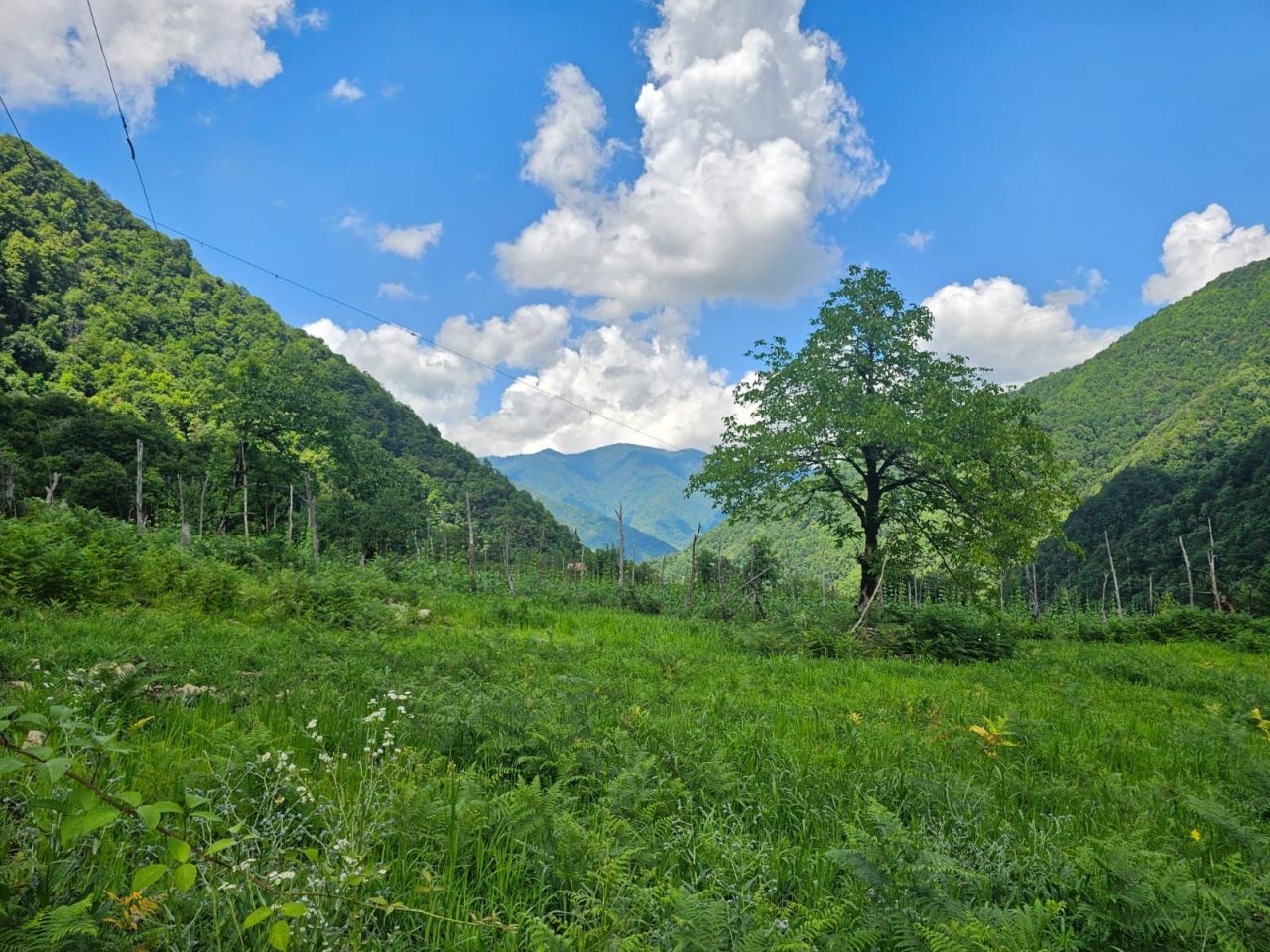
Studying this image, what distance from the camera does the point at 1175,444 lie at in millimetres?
81000

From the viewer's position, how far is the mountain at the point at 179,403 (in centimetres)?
3256

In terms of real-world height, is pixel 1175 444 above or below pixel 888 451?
above

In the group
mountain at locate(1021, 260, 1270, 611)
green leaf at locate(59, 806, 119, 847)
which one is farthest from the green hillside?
green leaf at locate(59, 806, 119, 847)

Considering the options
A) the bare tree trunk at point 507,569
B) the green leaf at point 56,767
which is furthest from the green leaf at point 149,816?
the bare tree trunk at point 507,569

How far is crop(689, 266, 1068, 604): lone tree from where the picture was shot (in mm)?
→ 13422

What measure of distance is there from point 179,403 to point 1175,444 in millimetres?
123710

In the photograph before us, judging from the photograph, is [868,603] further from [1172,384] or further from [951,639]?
[1172,384]

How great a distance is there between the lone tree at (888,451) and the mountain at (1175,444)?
2413 millimetres

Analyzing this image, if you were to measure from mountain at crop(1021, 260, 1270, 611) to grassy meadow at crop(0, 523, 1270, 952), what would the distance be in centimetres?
1197

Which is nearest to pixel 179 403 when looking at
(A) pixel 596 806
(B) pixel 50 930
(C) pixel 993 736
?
(A) pixel 596 806

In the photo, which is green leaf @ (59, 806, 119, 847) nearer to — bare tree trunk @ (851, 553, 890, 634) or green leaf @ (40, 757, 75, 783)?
green leaf @ (40, 757, 75, 783)

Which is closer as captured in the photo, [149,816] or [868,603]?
[149,816]

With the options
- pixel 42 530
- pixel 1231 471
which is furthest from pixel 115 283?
pixel 1231 471

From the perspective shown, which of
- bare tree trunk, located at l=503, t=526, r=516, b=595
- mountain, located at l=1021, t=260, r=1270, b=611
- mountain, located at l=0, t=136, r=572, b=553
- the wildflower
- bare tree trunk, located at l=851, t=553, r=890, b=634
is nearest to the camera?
the wildflower
